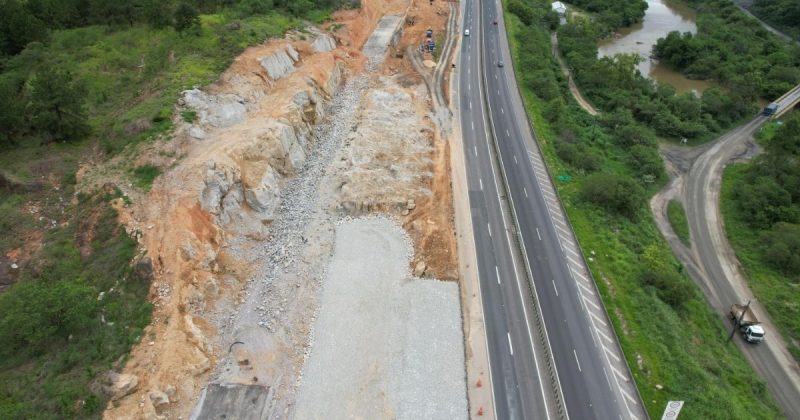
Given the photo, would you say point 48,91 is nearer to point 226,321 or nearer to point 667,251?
point 226,321

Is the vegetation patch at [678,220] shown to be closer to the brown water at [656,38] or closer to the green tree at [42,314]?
the brown water at [656,38]

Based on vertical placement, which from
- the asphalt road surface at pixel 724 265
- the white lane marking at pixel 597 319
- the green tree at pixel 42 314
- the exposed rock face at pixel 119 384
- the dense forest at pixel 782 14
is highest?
the dense forest at pixel 782 14

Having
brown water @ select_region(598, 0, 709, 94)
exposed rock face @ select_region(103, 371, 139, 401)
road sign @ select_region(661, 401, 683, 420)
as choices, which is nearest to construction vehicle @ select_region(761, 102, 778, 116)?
brown water @ select_region(598, 0, 709, 94)

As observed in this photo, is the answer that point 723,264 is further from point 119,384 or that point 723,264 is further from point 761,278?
point 119,384

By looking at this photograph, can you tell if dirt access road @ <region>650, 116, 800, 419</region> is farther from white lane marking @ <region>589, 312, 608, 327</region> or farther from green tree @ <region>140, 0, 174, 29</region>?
green tree @ <region>140, 0, 174, 29</region>

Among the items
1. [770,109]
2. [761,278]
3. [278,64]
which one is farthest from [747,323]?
[278,64]

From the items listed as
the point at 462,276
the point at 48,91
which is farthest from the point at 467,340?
the point at 48,91

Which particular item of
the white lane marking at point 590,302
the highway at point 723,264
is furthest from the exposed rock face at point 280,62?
the highway at point 723,264
